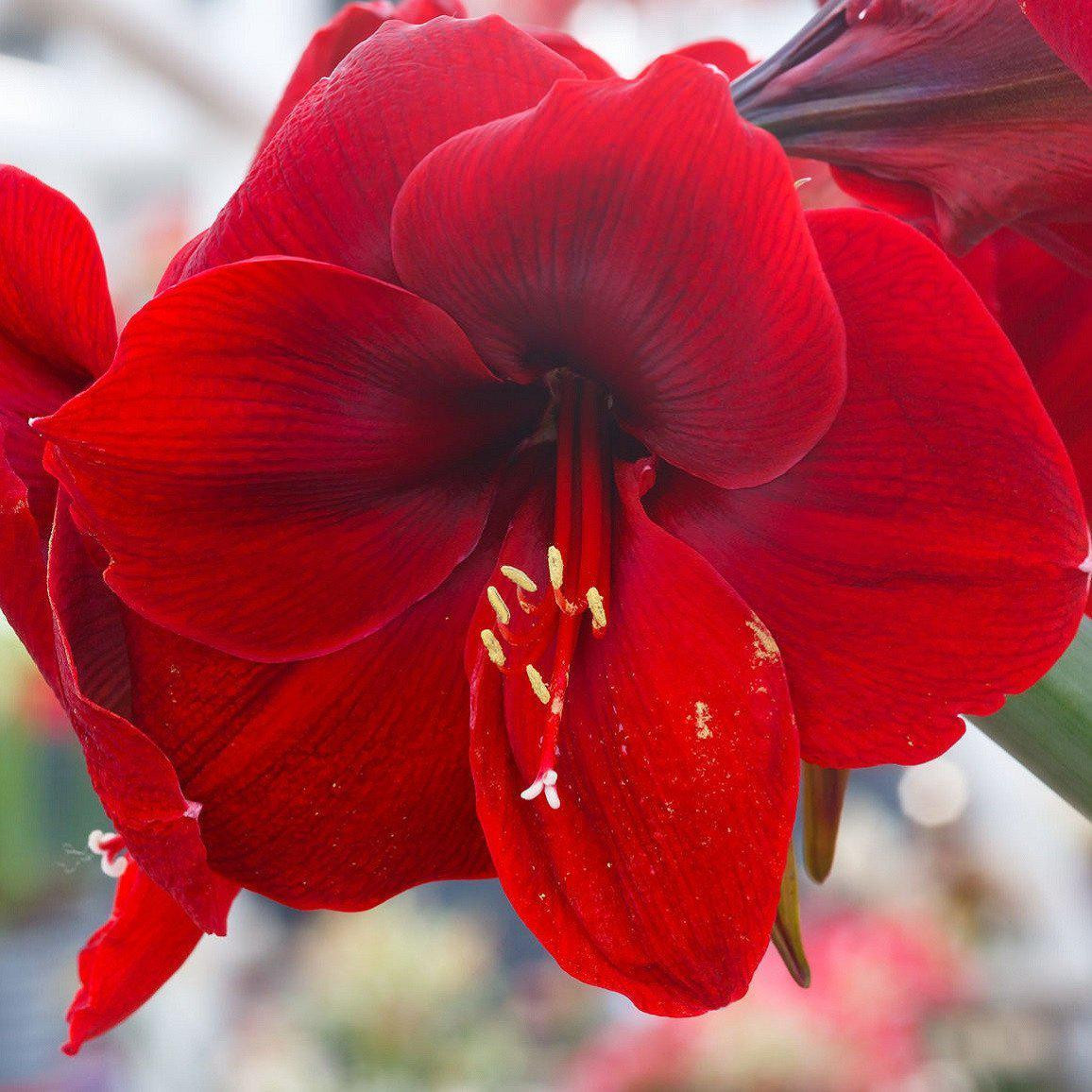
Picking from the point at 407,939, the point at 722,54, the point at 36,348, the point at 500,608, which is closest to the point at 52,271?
the point at 36,348

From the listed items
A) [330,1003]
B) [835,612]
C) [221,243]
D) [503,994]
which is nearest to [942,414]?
[835,612]

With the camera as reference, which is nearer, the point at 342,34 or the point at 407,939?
the point at 342,34

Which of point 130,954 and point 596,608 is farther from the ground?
point 596,608

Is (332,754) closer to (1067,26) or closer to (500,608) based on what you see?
(500,608)

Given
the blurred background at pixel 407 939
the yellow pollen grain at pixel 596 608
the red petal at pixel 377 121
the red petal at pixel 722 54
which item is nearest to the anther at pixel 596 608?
the yellow pollen grain at pixel 596 608

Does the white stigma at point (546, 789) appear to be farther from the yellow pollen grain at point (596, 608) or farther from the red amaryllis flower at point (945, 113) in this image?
the red amaryllis flower at point (945, 113)

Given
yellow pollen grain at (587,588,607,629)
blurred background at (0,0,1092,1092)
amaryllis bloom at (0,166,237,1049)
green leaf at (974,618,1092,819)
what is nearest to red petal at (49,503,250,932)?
amaryllis bloom at (0,166,237,1049)

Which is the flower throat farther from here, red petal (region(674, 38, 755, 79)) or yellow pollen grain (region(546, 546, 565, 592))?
red petal (region(674, 38, 755, 79))
